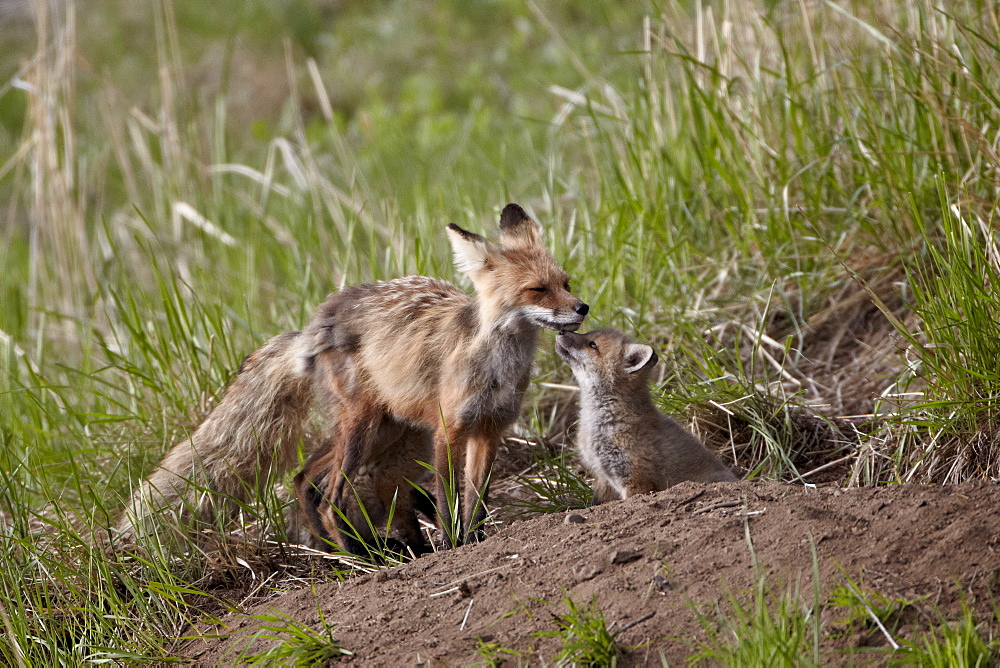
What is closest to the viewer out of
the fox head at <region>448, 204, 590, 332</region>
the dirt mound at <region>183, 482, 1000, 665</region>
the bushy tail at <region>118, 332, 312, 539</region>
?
the dirt mound at <region>183, 482, 1000, 665</region>

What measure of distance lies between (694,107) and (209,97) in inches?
426

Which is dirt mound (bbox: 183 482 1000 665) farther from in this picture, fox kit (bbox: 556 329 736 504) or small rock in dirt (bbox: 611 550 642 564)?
fox kit (bbox: 556 329 736 504)

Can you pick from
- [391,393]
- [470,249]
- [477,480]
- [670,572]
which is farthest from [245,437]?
[670,572]

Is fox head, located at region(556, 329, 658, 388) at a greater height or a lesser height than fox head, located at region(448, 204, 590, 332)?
lesser

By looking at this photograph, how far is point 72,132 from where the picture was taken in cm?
645

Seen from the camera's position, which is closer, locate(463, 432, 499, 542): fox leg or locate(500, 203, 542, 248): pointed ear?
locate(463, 432, 499, 542): fox leg

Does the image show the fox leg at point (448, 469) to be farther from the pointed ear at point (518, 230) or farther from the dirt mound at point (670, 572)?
the pointed ear at point (518, 230)

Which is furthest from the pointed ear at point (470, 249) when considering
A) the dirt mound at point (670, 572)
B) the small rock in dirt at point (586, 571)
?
the small rock in dirt at point (586, 571)

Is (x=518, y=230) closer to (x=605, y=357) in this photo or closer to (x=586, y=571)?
(x=605, y=357)

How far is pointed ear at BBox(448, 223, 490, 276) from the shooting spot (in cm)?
427

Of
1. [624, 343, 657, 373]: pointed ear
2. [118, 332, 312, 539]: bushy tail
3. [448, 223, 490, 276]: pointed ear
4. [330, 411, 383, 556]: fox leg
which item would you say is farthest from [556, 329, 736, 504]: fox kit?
[118, 332, 312, 539]: bushy tail

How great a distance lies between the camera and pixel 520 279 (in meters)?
4.18

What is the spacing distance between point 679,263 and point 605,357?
1.53 metres

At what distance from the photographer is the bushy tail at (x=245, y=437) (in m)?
4.57
